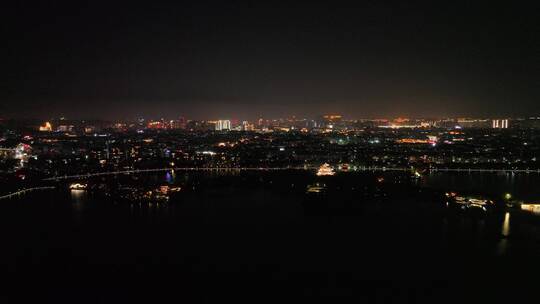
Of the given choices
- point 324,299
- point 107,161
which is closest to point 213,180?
point 107,161

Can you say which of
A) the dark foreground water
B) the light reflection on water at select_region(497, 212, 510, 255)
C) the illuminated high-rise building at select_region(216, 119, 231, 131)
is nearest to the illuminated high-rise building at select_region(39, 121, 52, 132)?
the illuminated high-rise building at select_region(216, 119, 231, 131)

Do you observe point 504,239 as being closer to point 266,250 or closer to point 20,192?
point 266,250

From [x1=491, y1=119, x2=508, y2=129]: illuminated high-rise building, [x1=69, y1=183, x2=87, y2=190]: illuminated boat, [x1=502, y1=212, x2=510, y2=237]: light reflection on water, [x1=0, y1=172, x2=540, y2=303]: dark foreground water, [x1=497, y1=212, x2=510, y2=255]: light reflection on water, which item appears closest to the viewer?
[x1=0, y1=172, x2=540, y2=303]: dark foreground water

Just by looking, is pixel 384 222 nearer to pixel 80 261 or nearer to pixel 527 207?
pixel 527 207

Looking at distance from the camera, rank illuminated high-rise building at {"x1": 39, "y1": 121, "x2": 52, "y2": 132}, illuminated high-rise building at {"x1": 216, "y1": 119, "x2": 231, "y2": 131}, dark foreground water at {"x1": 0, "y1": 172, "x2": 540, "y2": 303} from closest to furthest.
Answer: dark foreground water at {"x1": 0, "y1": 172, "x2": 540, "y2": 303}, illuminated high-rise building at {"x1": 39, "y1": 121, "x2": 52, "y2": 132}, illuminated high-rise building at {"x1": 216, "y1": 119, "x2": 231, "y2": 131}

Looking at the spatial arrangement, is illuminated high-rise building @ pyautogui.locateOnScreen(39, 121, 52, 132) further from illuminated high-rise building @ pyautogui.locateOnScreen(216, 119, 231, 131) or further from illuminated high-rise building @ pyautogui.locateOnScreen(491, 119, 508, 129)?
illuminated high-rise building @ pyautogui.locateOnScreen(491, 119, 508, 129)

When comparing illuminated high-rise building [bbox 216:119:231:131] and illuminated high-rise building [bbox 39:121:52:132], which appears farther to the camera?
illuminated high-rise building [bbox 216:119:231:131]

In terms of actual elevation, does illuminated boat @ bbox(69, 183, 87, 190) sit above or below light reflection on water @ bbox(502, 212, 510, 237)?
below

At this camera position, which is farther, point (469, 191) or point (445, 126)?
point (445, 126)
